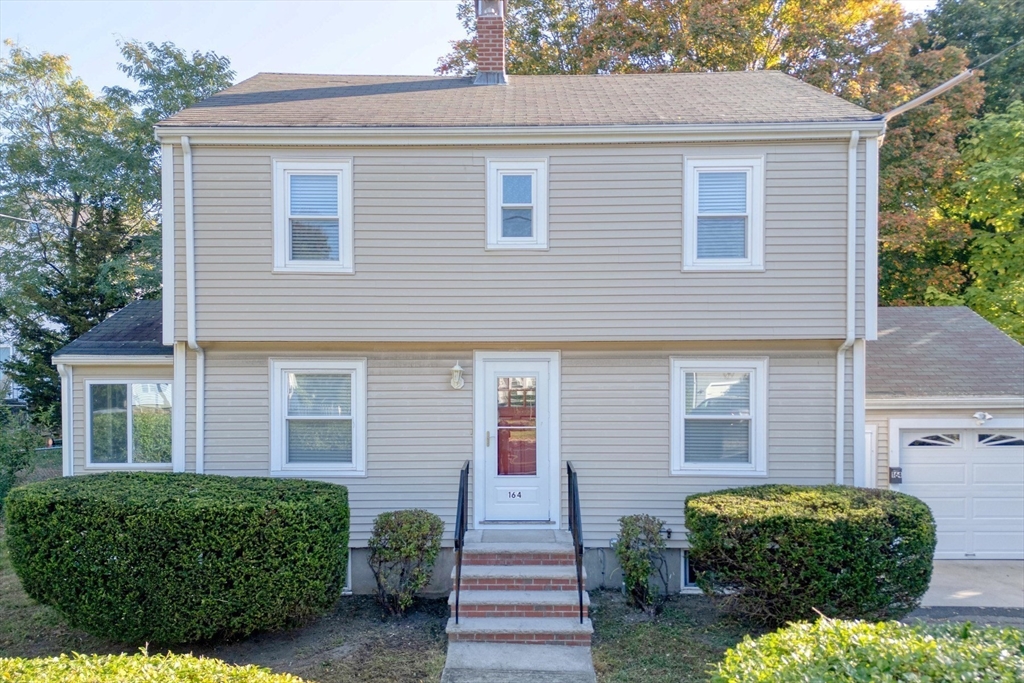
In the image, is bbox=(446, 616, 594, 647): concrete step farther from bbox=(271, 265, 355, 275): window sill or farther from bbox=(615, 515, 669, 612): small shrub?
bbox=(271, 265, 355, 275): window sill

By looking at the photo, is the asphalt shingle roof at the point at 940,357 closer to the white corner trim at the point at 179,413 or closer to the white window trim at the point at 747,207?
the white window trim at the point at 747,207

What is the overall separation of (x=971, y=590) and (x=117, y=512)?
31.1 ft

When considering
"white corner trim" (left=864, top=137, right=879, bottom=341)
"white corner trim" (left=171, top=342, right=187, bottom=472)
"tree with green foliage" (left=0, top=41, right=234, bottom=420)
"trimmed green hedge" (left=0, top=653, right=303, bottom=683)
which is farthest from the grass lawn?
"tree with green foliage" (left=0, top=41, right=234, bottom=420)

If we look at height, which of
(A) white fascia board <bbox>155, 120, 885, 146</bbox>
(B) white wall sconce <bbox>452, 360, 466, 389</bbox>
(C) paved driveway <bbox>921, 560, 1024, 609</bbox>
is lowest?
(C) paved driveway <bbox>921, 560, 1024, 609</bbox>

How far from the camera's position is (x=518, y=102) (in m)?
8.74

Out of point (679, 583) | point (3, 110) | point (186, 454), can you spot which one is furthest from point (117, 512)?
point (3, 110)

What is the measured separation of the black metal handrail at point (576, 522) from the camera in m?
6.66

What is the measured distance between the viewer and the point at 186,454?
25.8ft

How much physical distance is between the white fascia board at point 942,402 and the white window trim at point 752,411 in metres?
2.22

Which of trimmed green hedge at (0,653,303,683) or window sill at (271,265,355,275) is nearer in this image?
trimmed green hedge at (0,653,303,683)

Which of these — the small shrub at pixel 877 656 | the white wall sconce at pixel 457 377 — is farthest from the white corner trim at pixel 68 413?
the small shrub at pixel 877 656

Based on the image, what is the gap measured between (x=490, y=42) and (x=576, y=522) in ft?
23.3

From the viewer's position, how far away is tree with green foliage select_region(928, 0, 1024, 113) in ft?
55.2

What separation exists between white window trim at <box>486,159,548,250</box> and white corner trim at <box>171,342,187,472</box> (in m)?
3.85
